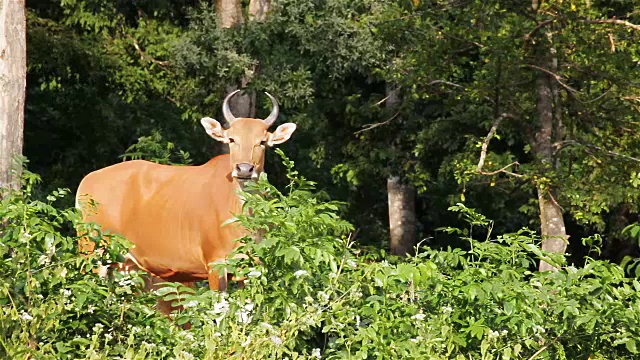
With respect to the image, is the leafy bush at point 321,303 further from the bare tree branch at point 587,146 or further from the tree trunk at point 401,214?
the tree trunk at point 401,214

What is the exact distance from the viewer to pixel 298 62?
24547 mm

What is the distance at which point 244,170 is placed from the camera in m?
13.0

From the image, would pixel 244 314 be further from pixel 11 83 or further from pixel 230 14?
pixel 230 14

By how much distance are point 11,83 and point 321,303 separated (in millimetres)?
5970

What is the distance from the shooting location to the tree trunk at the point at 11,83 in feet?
43.5

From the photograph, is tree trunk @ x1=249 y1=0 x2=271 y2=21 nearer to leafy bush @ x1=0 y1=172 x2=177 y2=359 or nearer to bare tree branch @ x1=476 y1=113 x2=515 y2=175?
bare tree branch @ x1=476 y1=113 x2=515 y2=175

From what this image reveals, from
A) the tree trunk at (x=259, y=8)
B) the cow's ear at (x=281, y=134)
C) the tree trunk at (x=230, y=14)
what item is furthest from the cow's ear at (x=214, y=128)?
the tree trunk at (x=259, y=8)

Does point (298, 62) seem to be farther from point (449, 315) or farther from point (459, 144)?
point (449, 315)

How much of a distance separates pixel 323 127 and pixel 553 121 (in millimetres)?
8901

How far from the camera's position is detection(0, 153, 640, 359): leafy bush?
8.55 meters

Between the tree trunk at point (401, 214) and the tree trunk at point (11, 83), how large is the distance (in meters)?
14.8

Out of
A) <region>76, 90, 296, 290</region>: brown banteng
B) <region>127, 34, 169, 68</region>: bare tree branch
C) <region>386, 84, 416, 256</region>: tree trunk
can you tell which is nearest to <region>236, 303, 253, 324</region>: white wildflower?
<region>76, 90, 296, 290</region>: brown banteng

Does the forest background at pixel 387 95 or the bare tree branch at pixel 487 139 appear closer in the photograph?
the bare tree branch at pixel 487 139

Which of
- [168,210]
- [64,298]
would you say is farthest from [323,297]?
[168,210]
